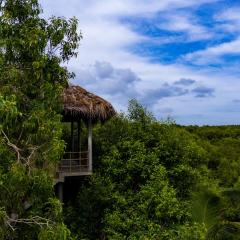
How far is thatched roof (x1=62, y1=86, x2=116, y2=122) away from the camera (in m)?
15.2

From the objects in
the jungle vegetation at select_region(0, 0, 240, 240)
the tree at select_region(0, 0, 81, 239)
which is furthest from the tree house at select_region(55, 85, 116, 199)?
the tree at select_region(0, 0, 81, 239)

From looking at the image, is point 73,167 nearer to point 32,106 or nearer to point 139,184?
point 139,184

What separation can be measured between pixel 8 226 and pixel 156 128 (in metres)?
8.03

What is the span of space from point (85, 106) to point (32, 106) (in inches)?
157

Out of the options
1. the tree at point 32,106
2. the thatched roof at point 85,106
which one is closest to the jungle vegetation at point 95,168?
the tree at point 32,106

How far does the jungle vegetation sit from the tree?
0.02 m

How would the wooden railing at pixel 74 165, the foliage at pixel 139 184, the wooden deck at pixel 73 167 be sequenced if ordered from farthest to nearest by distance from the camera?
Answer: the wooden railing at pixel 74 165 < the wooden deck at pixel 73 167 < the foliage at pixel 139 184

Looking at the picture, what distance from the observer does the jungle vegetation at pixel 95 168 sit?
10766mm

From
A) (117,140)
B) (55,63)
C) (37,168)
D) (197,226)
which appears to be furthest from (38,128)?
(117,140)

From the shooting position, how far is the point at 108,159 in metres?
16.4

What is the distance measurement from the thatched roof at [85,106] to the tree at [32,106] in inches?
117

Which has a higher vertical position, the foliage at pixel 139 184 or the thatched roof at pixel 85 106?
the thatched roof at pixel 85 106

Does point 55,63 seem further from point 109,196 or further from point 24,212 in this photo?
point 109,196

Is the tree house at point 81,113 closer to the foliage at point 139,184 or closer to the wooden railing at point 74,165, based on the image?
the wooden railing at point 74,165
